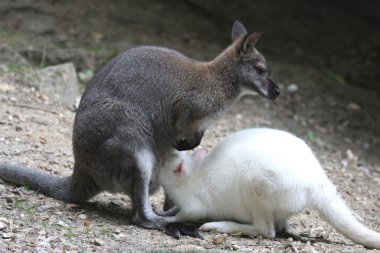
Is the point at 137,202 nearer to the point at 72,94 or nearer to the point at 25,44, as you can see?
the point at 72,94

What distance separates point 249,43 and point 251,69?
0.21 meters

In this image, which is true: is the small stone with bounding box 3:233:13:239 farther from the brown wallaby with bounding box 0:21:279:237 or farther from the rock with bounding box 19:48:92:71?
the rock with bounding box 19:48:92:71

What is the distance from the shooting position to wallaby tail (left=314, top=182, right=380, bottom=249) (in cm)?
500

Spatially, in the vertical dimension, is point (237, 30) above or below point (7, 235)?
above

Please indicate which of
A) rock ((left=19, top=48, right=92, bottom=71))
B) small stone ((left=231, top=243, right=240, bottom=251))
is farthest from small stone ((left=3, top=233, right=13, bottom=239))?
rock ((left=19, top=48, right=92, bottom=71))

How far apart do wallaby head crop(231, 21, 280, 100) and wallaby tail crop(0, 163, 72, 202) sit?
1.62 m

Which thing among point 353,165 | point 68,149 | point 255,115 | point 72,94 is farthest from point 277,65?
point 68,149

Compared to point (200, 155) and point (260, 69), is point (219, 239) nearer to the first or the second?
point (200, 155)

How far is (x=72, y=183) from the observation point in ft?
18.2

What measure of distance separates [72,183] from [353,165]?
3807 mm

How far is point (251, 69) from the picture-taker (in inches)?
225

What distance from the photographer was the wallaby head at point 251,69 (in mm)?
5684

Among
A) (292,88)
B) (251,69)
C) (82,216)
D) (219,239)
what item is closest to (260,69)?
(251,69)

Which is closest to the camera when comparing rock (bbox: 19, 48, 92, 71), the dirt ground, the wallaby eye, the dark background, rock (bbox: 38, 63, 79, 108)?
the dirt ground
